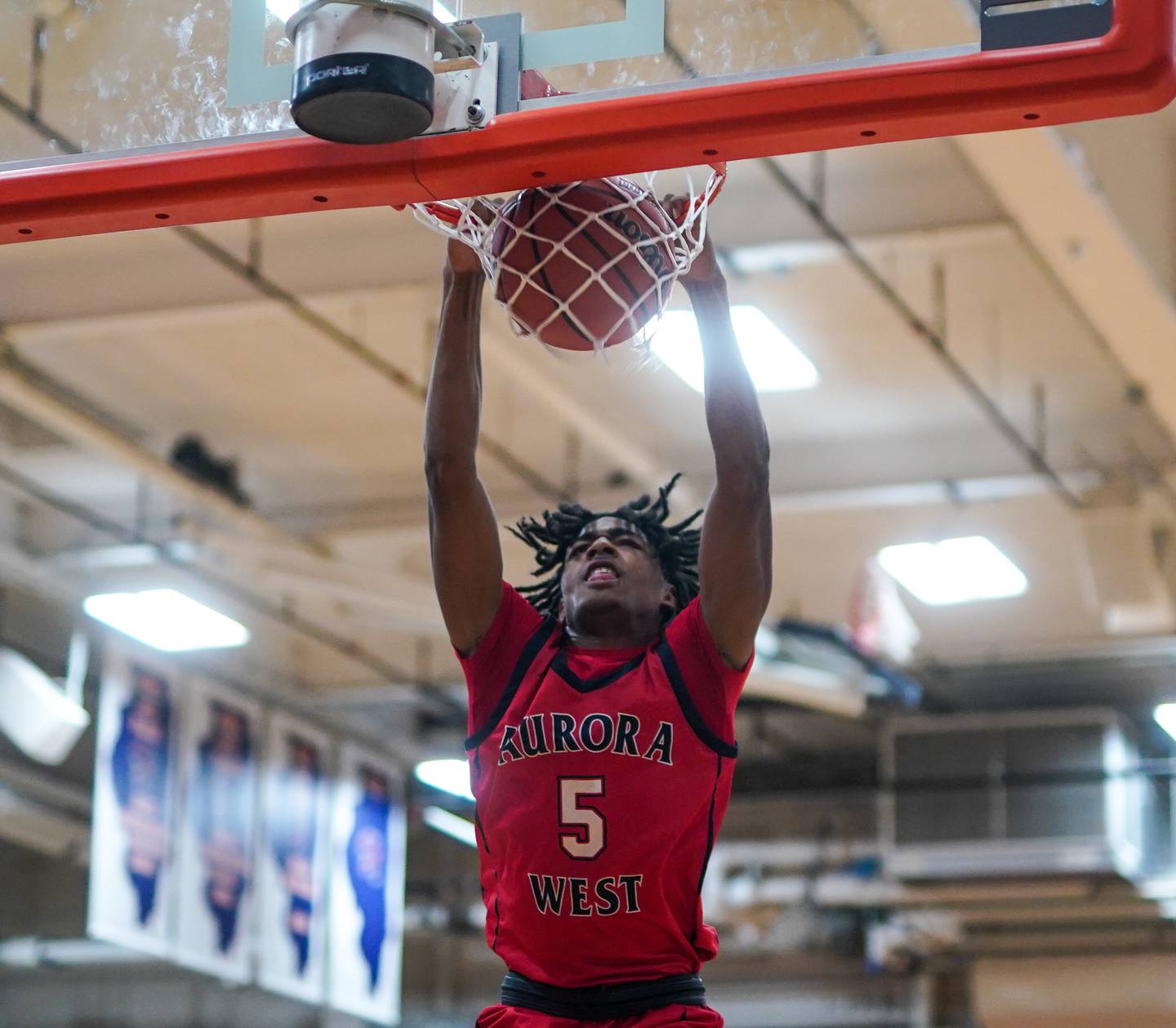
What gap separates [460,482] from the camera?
4.08 m

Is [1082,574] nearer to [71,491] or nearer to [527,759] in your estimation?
[71,491]

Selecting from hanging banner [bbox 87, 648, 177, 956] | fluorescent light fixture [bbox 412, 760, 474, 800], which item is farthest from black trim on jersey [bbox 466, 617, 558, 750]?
fluorescent light fixture [bbox 412, 760, 474, 800]

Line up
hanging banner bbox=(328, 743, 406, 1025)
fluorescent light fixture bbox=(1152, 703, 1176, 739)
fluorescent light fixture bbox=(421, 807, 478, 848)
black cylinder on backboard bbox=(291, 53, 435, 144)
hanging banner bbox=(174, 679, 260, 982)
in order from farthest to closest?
fluorescent light fixture bbox=(421, 807, 478, 848), fluorescent light fixture bbox=(1152, 703, 1176, 739), hanging banner bbox=(328, 743, 406, 1025), hanging banner bbox=(174, 679, 260, 982), black cylinder on backboard bbox=(291, 53, 435, 144)

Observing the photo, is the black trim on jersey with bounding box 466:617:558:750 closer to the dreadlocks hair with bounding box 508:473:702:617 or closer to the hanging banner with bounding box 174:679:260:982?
the dreadlocks hair with bounding box 508:473:702:617

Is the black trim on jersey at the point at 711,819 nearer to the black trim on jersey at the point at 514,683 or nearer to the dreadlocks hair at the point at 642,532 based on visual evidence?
the black trim on jersey at the point at 514,683

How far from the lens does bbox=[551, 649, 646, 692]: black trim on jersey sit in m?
3.97

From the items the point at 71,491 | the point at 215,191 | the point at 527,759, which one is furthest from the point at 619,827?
the point at 71,491

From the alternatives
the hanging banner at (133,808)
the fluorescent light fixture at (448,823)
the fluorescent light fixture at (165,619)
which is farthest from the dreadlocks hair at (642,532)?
the fluorescent light fixture at (448,823)

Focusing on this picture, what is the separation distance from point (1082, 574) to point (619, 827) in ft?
31.8

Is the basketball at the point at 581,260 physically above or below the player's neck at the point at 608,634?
above

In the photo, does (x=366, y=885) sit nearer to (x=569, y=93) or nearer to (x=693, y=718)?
(x=693, y=718)

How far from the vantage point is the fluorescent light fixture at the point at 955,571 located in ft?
41.4

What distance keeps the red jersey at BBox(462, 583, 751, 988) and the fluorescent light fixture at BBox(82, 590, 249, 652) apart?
860cm

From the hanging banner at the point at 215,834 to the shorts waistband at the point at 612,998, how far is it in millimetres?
8552
